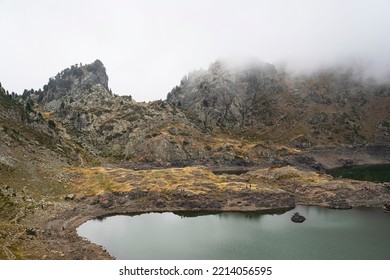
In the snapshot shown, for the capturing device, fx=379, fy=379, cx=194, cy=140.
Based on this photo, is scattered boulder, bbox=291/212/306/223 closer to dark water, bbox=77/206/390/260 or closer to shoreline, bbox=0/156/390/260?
dark water, bbox=77/206/390/260

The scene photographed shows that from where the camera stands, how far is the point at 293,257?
283 feet

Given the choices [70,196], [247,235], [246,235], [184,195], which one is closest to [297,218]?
[247,235]

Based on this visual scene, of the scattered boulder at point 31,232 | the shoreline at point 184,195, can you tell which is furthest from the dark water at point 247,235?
the scattered boulder at point 31,232

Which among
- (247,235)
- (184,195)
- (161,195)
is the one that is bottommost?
(247,235)

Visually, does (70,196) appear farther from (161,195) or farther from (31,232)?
(31,232)

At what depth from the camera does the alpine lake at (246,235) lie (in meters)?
89.4

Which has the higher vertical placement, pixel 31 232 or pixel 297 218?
pixel 31 232

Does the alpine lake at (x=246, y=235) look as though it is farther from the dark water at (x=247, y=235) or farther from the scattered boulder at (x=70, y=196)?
the scattered boulder at (x=70, y=196)

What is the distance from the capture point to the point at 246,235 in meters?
108

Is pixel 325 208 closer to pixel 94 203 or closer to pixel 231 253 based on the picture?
pixel 231 253

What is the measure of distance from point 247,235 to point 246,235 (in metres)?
0.28

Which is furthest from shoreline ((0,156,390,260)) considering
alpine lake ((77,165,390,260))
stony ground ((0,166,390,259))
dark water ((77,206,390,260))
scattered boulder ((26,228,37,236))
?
scattered boulder ((26,228,37,236))

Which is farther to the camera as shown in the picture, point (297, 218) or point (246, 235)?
point (297, 218)

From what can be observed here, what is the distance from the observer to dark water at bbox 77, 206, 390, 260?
89688 mm
